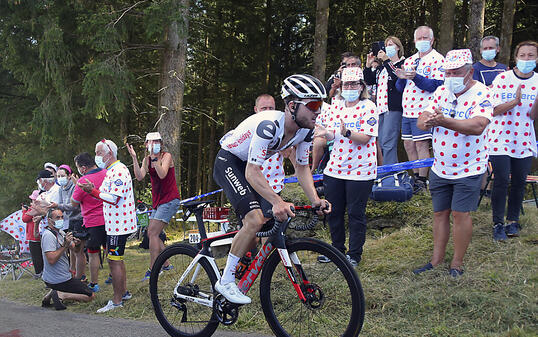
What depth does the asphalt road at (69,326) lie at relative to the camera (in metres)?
5.35

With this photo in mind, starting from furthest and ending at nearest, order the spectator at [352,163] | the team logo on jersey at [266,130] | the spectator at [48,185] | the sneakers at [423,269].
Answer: the spectator at [48,185]
the spectator at [352,163]
the sneakers at [423,269]
the team logo on jersey at [266,130]

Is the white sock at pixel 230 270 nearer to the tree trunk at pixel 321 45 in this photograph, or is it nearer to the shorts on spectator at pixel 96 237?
the shorts on spectator at pixel 96 237

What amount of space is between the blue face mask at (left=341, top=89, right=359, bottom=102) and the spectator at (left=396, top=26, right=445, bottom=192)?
1238 millimetres

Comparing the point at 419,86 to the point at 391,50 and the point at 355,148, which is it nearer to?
the point at 391,50

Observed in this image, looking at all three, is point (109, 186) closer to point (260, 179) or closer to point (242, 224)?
point (242, 224)

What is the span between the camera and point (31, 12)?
15.7m

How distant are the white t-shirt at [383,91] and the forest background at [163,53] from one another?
14.6ft

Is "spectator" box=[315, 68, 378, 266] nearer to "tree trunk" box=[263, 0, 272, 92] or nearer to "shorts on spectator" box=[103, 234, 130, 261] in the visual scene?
"shorts on spectator" box=[103, 234, 130, 261]

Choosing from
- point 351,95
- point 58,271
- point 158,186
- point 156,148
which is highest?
point 351,95

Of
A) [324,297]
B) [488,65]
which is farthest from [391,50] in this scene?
[324,297]

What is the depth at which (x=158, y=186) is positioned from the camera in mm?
7590

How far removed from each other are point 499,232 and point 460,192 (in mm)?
1448

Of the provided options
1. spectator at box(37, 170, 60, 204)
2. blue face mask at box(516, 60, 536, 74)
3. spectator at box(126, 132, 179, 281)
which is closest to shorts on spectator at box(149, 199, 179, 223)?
spectator at box(126, 132, 179, 281)

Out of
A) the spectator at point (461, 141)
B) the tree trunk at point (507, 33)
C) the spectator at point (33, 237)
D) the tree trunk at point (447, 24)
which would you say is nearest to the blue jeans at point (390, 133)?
the spectator at point (461, 141)
